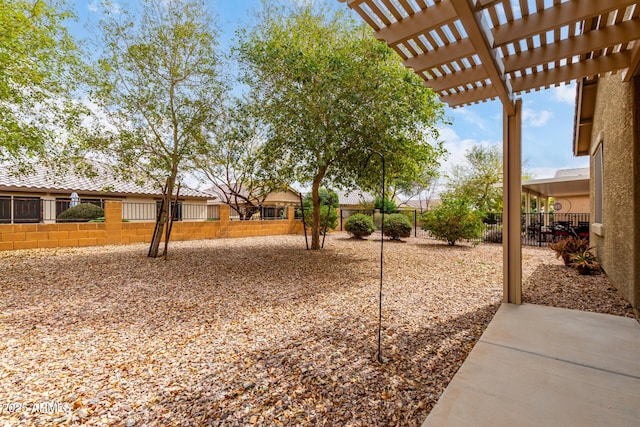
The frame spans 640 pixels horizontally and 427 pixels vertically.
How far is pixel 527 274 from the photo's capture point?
19.5 feet

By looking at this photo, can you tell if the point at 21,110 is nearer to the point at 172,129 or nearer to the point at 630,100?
the point at 172,129

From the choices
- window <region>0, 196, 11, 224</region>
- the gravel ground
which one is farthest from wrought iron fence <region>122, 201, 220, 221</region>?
the gravel ground

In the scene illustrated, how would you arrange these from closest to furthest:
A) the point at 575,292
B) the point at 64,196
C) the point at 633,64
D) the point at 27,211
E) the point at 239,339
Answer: the point at 239,339 → the point at 633,64 → the point at 575,292 → the point at 27,211 → the point at 64,196

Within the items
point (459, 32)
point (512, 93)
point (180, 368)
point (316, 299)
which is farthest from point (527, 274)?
point (180, 368)

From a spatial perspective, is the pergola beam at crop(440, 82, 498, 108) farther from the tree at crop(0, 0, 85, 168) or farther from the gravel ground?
the tree at crop(0, 0, 85, 168)

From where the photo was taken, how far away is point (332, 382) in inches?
88.8

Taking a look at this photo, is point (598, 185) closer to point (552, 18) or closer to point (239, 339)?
point (552, 18)

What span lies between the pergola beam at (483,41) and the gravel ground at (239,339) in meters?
2.59

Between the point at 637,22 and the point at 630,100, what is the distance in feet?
4.41

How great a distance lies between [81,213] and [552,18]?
13.8 metres

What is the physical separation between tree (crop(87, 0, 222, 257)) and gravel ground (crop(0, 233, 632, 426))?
10.5 feet

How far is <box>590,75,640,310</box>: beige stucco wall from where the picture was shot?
11.6ft

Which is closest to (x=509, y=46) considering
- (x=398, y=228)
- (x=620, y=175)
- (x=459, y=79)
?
(x=459, y=79)

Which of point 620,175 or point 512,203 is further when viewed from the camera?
point 620,175
